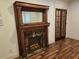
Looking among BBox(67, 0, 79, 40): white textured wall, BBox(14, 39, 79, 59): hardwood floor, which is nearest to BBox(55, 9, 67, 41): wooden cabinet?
BBox(67, 0, 79, 40): white textured wall

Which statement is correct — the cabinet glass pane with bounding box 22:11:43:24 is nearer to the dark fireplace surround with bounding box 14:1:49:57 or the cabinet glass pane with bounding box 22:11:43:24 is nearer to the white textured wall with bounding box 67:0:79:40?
the dark fireplace surround with bounding box 14:1:49:57

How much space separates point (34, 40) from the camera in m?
3.53

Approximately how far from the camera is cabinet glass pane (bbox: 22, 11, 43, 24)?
10.6ft

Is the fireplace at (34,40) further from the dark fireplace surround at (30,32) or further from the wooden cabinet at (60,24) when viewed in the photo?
the wooden cabinet at (60,24)

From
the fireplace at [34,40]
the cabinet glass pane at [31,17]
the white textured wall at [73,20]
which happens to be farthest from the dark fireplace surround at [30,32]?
the white textured wall at [73,20]

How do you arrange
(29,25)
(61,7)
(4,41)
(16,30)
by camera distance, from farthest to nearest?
(61,7) → (29,25) → (16,30) → (4,41)

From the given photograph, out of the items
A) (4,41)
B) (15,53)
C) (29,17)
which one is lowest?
(15,53)

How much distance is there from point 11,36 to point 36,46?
1295mm

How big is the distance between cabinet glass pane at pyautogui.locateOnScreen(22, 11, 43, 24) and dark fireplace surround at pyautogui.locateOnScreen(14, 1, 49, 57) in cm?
17

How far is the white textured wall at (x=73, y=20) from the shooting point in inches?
205

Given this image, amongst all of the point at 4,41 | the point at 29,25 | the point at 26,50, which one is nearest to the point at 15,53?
the point at 26,50

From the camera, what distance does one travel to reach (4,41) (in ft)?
8.90

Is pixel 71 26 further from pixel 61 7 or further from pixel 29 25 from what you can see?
pixel 29 25

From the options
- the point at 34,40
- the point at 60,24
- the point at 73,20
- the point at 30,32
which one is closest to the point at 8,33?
the point at 30,32
